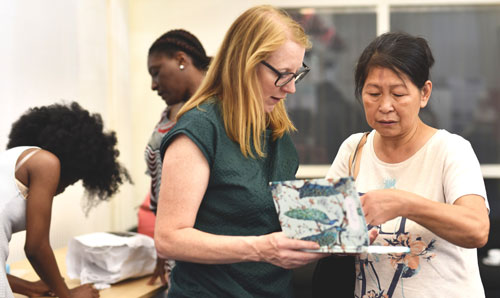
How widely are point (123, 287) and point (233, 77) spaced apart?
1.47 m

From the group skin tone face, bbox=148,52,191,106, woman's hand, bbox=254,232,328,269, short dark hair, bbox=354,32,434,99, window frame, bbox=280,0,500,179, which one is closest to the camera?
woman's hand, bbox=254,232,328,269

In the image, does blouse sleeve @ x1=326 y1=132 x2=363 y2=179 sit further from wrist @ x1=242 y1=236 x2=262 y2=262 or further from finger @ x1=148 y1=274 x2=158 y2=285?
finger @ x1=148 y1=274 x2=158 y2=285

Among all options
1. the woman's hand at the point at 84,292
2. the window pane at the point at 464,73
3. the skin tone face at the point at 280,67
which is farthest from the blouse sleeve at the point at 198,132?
the window pane at the point at 464,73

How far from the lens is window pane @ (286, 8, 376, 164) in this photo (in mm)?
4586

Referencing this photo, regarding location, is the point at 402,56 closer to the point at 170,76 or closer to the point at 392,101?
the point at 392,101

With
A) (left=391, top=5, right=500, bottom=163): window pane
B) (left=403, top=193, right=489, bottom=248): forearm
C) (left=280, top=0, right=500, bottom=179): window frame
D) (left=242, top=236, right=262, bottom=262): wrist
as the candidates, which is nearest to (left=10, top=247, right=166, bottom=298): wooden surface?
(left=242, top=236, right=262, bottom=262): wrist

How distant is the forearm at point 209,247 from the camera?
51.2 inches

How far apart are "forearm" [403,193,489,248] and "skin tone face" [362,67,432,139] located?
26cm

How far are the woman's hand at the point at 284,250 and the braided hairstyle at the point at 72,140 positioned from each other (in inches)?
47.7

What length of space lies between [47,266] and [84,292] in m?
0.27

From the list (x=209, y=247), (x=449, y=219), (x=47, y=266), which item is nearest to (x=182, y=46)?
(x=47, y=266)

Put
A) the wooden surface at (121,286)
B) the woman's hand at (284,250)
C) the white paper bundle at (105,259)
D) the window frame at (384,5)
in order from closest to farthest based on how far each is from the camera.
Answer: the woman's hand at (284,250)
the wooden surface at (121,286)
the white paper bundle at (105,259)
the window frame at (384,5)

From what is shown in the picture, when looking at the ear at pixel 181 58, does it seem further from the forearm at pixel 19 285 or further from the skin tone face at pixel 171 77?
the forearm at pixel 19 285

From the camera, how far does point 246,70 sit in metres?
1.41
